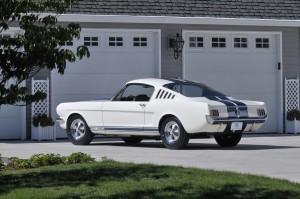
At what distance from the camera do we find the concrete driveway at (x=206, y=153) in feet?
43.6

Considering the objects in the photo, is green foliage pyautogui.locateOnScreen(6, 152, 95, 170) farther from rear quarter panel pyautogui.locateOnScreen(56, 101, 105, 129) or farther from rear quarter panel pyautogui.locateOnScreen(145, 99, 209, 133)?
rear quarter panel pyautogui.locateOnScreen(56, 101, 105, 129)

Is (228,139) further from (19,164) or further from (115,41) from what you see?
(19,164)

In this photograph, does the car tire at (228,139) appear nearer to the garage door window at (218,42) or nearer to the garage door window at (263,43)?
the garage door window at (218,42)

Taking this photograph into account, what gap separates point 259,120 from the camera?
56.1 feet

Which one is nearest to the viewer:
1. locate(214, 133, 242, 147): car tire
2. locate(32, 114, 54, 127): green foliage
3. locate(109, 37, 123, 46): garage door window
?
locate(214, 133, 242, 147): car tire

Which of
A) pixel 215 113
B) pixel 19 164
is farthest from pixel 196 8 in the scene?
pixel 19 164

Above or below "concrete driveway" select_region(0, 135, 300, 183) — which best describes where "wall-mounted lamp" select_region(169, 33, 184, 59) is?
above

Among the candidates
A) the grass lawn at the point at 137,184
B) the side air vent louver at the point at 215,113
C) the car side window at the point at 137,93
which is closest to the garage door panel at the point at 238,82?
the car side window at the point at 137,93

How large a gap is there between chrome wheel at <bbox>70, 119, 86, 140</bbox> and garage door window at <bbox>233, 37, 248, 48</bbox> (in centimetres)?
673

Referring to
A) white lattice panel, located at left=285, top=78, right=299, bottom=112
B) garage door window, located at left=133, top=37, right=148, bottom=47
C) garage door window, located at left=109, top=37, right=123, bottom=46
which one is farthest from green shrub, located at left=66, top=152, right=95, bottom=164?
white lattice panel, located at left=285, top=78, right=299, bottom=112

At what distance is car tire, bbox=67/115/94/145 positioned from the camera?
1869 cm

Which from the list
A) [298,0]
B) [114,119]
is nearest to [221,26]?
[298,0]

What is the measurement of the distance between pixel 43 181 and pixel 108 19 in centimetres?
1134

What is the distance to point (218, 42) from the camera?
23.5 meters
